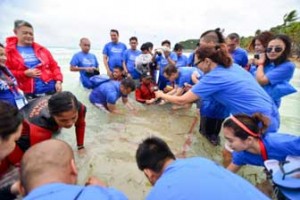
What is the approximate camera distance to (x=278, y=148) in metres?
2.29

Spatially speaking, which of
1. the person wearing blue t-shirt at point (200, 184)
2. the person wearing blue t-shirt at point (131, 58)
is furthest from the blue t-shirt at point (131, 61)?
the person wearing blue t-shirt at point (200, 184)

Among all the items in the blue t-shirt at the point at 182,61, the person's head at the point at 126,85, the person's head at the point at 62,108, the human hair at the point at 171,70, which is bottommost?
the person's head at the point at 126,85

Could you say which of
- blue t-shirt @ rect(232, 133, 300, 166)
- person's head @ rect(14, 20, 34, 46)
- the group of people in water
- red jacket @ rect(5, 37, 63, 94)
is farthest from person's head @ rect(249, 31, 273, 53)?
person's head @ rect(14, 20, 34, 46)

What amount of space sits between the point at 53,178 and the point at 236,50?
455cm

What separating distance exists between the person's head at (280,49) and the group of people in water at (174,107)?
0.01m

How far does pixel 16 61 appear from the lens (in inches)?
145

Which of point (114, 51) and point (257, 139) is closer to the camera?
point (257, 139)

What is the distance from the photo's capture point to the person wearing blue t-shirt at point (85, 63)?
6281 mm

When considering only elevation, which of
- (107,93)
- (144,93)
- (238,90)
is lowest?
(144,93)

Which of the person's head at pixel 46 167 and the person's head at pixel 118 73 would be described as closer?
the person's head at pixel 46 167

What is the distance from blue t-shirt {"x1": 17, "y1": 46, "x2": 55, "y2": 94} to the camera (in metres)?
3.77

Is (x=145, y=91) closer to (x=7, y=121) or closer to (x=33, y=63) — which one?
(x=33, y=63)

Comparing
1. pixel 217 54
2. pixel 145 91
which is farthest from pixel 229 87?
pixel 145 91

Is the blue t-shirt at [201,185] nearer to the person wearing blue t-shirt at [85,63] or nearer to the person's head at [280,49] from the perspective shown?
the person's head at [280,49]
